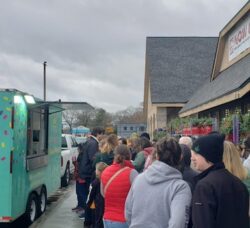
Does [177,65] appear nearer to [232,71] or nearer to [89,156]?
[232,71]

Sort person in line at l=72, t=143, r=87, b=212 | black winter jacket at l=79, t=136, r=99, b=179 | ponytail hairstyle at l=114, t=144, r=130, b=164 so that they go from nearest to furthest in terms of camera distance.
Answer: ponytail hairstyle at l=114, t=144, r=130, b=164 → black winter jacket at l=79, t=136, r=99, b=179 → person in line at l=72, t=143, r=87, b=212

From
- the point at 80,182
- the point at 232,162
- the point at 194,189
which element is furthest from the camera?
the point at 80,182

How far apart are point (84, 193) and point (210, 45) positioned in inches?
1038

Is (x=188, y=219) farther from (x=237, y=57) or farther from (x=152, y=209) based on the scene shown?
(x=237, y=57)

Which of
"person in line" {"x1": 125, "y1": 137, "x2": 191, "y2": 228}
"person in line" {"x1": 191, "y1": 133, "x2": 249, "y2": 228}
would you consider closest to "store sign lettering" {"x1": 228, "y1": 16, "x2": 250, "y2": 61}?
"person in line" {"x1": 125, "y1": 137, "x2": 191, "y2": 228}

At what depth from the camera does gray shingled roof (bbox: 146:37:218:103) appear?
1112 inches

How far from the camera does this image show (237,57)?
14875 millimetres

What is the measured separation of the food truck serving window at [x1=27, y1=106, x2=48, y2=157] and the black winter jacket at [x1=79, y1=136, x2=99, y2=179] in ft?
3.20

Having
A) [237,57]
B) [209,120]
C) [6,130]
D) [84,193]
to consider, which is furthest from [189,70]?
[6,130]

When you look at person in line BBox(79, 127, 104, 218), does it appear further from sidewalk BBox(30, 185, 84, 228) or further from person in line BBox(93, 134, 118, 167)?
person in line BBox(93, 134, 118, 167)

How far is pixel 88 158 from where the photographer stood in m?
9.37

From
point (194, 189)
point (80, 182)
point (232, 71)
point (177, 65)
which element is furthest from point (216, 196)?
point (177, 65)

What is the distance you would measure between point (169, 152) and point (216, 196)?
74 centimetres

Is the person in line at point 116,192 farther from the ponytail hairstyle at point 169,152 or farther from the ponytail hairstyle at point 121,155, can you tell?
the ponytail hairstyle at point 169,152
